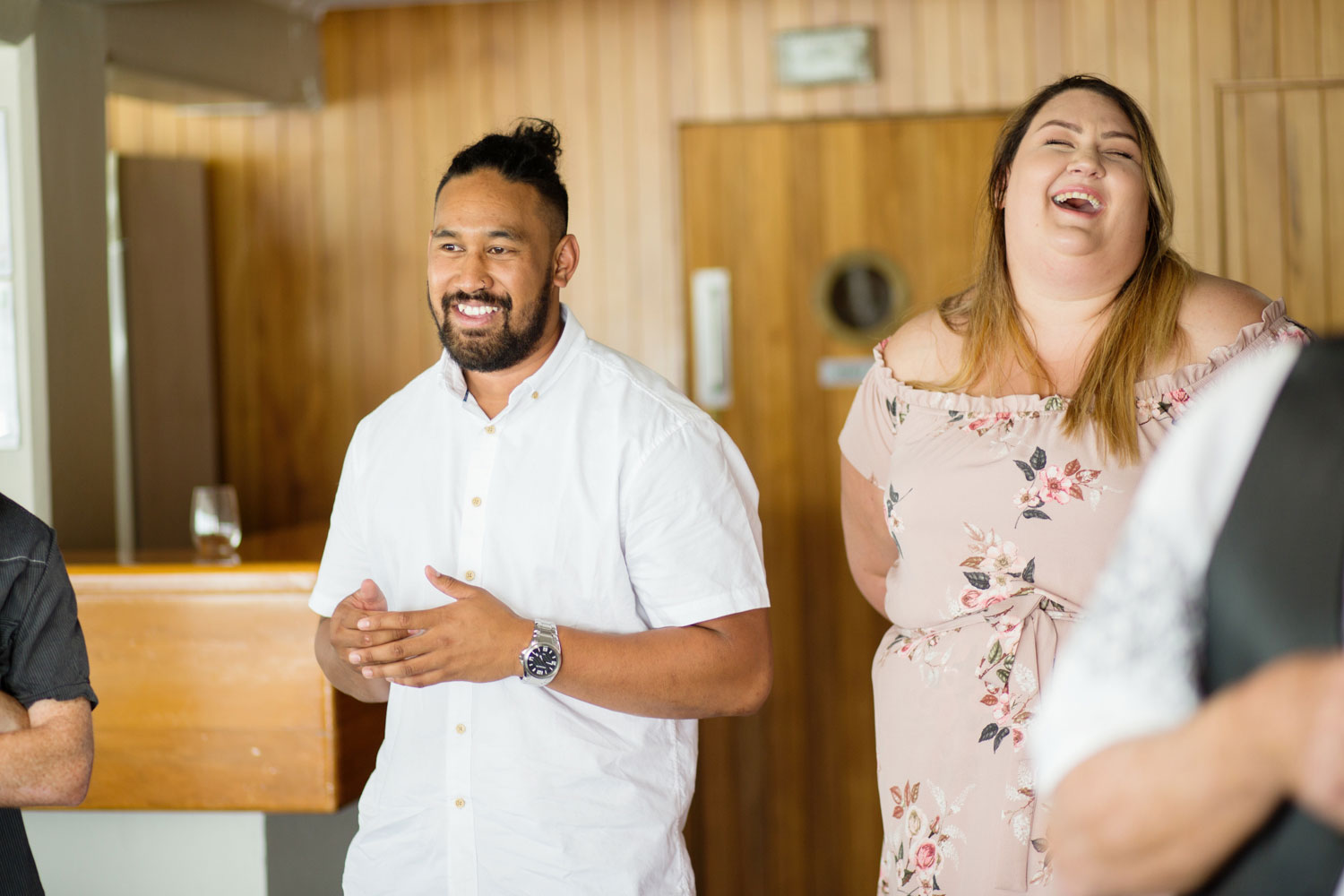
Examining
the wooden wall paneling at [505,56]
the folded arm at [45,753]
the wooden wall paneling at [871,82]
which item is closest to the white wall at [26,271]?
the wooden wall paneling at [505,56]

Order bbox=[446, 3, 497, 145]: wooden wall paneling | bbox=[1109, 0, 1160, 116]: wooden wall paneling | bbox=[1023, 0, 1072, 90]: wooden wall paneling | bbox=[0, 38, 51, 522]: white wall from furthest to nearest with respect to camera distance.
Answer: bbox=[446, 3, 497, 145]: wooden wall paneling → bbox=[1023, 0, 1072, 90]: wooden wall paneling → bbox=[1109, 0, 1160, 116]: wooden wall paneling → bbox=[0, 38, 51, 522]: white wall

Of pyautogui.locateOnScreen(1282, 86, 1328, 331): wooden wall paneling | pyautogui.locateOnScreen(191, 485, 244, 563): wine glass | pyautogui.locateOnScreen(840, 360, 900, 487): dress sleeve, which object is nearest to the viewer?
pyautogui.locateOnScreen(840, 360, 900, 487): dress sleeve

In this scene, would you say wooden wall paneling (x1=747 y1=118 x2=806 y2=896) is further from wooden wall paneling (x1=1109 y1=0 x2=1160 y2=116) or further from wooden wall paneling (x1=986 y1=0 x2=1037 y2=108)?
wooden wall paneling (x1=1109 y1=0 x2=1160 y2=116)

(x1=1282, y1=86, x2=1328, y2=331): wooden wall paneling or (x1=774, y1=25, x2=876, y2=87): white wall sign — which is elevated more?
(x1=774, y1=25, x2=876, y2=87): white wall sign

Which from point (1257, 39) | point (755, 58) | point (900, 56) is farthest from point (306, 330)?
point (1257, 39)

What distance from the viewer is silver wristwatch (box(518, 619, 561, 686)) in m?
1.50

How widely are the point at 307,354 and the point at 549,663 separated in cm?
278

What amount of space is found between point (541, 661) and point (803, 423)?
7.76 feet

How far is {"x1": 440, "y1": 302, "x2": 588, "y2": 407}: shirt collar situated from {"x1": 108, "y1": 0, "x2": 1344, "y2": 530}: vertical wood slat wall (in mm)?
2088

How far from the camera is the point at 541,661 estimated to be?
1503 millimetres

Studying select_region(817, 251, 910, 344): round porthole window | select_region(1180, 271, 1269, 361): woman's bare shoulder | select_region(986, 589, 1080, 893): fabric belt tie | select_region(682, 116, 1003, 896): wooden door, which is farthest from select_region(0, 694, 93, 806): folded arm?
select_region(817, 251, 910, 344): round porthole window

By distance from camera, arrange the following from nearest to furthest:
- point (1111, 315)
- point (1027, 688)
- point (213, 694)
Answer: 1. point (1027, 688)
2. point (1111, 315)
3. point (213, 694)

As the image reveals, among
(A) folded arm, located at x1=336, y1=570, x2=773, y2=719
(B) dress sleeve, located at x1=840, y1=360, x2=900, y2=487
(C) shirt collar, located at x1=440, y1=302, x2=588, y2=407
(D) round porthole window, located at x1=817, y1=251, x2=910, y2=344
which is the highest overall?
(D) round porthole window, located at x1=817, y1=251, x2=910, y2=344

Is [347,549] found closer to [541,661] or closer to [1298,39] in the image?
[541,661]
